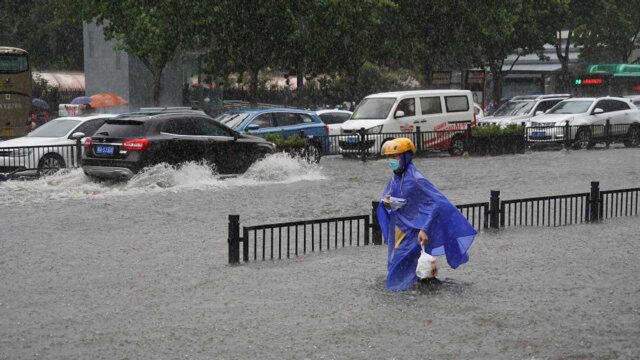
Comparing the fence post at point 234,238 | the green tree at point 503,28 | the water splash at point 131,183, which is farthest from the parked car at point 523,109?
the fence post at point 234,238

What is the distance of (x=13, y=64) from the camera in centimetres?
3488

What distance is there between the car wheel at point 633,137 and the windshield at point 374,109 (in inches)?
385

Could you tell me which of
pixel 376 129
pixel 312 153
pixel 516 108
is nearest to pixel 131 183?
pixel 312 153

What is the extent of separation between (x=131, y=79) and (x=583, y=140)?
20.6 m

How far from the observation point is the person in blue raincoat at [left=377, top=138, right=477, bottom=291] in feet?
32.1

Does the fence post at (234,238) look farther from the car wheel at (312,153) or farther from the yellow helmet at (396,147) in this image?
the car wheel at (312,153)

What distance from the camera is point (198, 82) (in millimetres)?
43375

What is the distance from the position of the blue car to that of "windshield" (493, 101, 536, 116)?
10.5 meters

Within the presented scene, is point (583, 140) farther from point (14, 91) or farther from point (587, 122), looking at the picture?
point (14, 91)

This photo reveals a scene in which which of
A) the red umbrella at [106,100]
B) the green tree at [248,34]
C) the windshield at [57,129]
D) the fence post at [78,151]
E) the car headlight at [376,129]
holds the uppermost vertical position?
the green tree at [248,34]

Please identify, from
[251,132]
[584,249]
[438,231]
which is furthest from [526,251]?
[251,132]

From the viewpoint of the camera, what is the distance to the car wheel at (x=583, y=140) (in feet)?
106

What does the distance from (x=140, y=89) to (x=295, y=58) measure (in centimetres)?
939

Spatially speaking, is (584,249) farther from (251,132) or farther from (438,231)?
(251,132)
